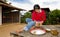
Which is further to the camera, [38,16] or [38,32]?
[38,16]

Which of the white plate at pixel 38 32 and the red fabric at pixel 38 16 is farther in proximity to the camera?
the red fabric at pixel 38 16

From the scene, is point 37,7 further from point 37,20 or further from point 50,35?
point 50,35

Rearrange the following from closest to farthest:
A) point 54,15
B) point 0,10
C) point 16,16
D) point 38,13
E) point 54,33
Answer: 1. point 54,33
2. point 38,13
3. point 54,15
4. point 0,10
5. point 16,16

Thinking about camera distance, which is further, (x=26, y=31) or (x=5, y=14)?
(x=5, y=14)

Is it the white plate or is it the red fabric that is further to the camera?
the red fabric

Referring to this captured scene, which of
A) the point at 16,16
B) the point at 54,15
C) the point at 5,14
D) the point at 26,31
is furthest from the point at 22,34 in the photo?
the point at 16,16

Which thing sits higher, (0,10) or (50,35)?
(0,10)

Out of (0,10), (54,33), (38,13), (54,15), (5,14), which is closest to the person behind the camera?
(54,33)

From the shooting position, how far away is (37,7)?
140 inches

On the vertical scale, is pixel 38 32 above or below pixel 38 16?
below

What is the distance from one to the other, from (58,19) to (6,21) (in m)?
5.06

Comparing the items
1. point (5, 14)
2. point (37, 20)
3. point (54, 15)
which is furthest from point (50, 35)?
point (5, 14)

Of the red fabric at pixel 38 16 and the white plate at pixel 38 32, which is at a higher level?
the red fabric at pixel 38 16

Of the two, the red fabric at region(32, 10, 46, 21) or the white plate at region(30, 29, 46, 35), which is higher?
the red fabric at region(32, 10, 46, 21)
